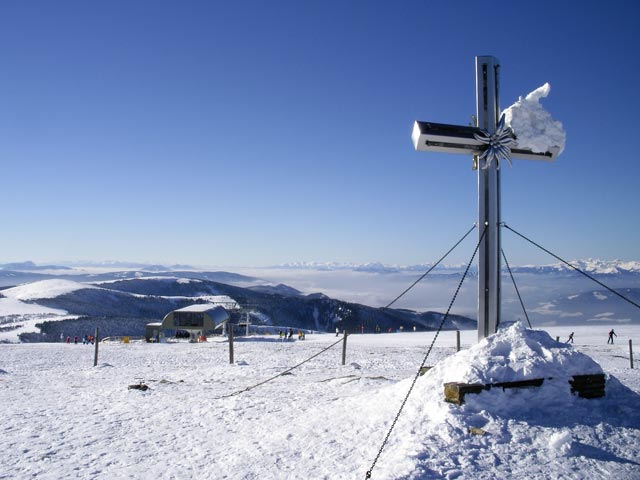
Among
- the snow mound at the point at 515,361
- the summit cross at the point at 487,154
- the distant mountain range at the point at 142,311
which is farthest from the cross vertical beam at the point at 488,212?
the distant mountain range at the point at 142,311

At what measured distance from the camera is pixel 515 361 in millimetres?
8750

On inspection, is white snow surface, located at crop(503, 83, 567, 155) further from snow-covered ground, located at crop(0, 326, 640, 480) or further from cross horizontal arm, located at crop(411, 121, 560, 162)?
snow-covered ground, located at crop(0, 326, 640, 480)

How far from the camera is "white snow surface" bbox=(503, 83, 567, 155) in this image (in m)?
9.92

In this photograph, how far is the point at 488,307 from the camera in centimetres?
1012

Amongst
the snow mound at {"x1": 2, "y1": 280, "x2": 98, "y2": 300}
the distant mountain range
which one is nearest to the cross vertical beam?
the distant mountain range

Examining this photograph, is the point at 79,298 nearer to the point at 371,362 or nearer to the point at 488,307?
the point at 371,362

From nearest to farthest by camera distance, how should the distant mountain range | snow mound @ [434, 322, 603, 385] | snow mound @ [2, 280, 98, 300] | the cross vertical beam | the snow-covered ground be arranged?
the snow-covered ground → snow mound @ [434, 322, 603, 385] → the cross vertical beam → the distant mountain range → snow mound @ [2, 280, 98, 300]

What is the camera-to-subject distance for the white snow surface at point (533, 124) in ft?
32.6

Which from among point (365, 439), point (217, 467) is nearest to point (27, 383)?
point (217, 467)

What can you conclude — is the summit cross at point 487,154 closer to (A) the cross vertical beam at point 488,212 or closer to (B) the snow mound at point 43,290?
(A) the cross vertical beam at point 488,212

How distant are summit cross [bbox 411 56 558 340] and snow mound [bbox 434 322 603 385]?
83 centimetres

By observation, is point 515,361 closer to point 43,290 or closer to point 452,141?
point 452,141

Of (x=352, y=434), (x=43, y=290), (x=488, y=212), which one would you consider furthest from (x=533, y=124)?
(x=43, y=290)

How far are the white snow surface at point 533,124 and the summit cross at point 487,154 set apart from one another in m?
0.20
